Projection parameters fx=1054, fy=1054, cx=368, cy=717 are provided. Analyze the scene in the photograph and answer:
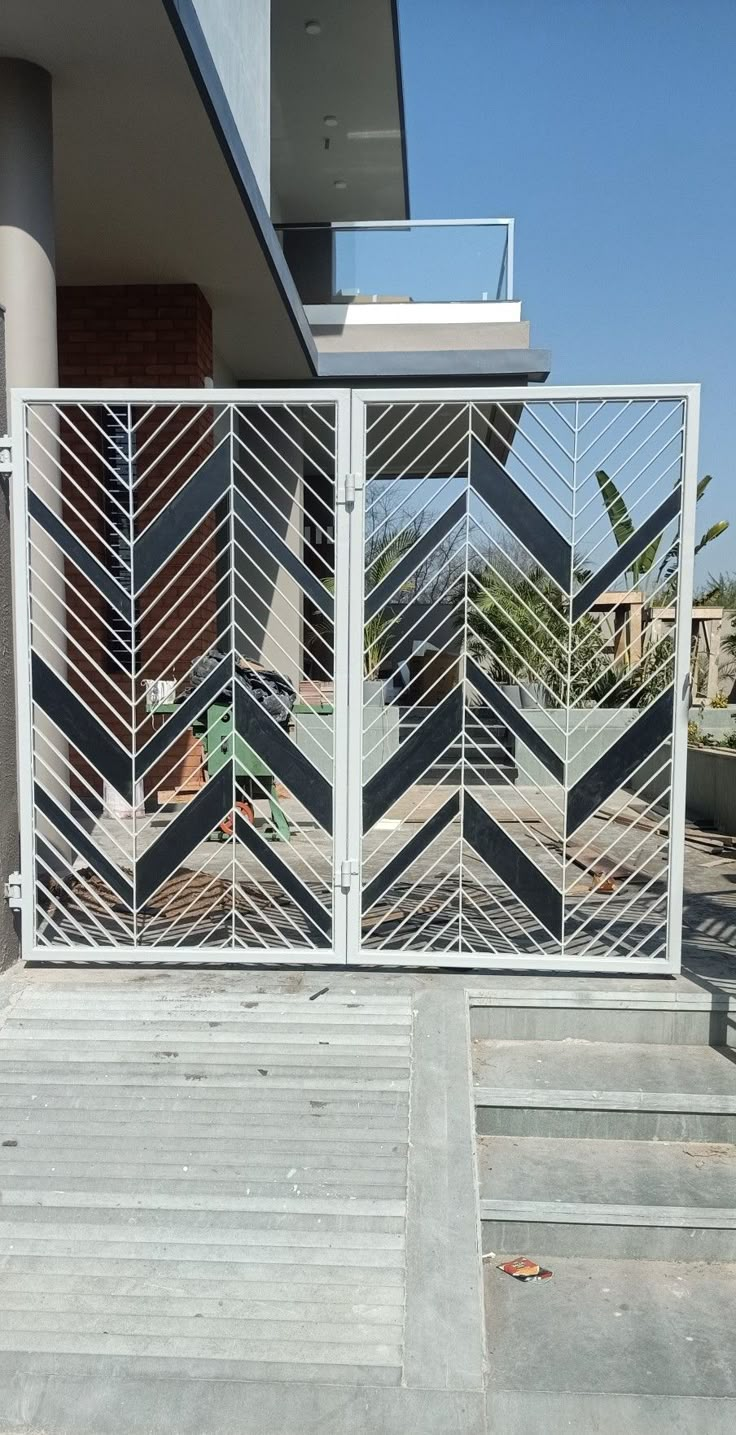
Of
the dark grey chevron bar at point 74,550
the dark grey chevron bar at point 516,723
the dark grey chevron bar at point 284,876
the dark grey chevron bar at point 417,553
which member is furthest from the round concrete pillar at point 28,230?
the dark grey chevron bar at point 516,723

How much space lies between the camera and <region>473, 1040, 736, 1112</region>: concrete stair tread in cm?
353

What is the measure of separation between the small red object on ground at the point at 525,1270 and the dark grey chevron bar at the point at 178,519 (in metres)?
2.77

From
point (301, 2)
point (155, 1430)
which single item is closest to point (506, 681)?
point (301, 2)

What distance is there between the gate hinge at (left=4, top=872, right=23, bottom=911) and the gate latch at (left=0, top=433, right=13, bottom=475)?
162 cm

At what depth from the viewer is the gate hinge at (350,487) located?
4.15 m

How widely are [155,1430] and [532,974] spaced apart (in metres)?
2.30

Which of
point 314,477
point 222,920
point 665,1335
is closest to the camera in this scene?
point 665,1335

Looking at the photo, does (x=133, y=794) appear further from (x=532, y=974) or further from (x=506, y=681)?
(x=506, y=681)

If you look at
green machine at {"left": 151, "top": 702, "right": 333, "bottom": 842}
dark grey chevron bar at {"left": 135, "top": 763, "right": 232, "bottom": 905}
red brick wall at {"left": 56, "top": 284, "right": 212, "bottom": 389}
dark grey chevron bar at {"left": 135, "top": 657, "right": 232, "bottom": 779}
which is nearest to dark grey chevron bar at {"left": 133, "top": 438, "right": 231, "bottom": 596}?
dark grey chevron bar at {"left": 135, "top": 657, "right": 232, "bottom": 779}

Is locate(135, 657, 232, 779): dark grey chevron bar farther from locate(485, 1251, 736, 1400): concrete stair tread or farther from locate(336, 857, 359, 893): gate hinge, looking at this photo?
locate(485, 1251, 736, 1400): concrete stair tread

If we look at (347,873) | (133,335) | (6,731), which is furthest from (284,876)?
(133,335)

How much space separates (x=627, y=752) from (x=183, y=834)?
183 centimetres

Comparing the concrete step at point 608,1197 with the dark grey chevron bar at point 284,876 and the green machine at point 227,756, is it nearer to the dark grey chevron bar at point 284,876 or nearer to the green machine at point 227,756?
the dark grey chevron bar at point 284,876

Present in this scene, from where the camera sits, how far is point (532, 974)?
14.0 feet
